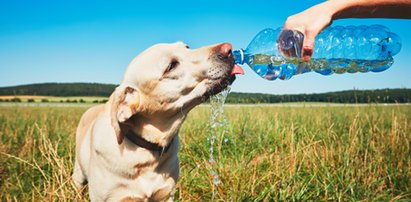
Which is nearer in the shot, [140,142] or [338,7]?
[338,7]

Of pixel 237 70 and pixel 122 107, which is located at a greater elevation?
pixel 237 70

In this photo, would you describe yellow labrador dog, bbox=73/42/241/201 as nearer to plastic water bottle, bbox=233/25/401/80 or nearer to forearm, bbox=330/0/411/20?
plastic water bottle, bbox=233/25/401/80

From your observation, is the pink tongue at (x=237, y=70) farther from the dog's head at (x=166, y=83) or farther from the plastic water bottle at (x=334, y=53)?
the plastic water bottle at (x=334, y=53)

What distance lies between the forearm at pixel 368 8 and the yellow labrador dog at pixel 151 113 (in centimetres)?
94

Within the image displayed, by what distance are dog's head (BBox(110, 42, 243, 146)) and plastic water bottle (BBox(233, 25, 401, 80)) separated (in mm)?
462

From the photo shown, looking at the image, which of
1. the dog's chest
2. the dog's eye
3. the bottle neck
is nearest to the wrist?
the bottle neck

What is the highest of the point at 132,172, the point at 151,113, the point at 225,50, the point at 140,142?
the point at 225,50

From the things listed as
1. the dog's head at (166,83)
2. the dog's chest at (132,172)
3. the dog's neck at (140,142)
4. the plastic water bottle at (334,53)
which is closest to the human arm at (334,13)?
the dog's head at (166,83)

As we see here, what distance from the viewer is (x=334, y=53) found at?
384 centimetres

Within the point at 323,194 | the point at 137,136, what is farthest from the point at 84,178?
the point at 323,194

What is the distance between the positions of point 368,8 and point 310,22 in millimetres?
568

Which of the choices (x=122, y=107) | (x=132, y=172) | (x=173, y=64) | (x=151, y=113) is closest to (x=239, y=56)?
(x=173, y=64)

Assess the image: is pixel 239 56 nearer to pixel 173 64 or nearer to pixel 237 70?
pixel 237 70

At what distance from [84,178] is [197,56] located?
82.9 inches
